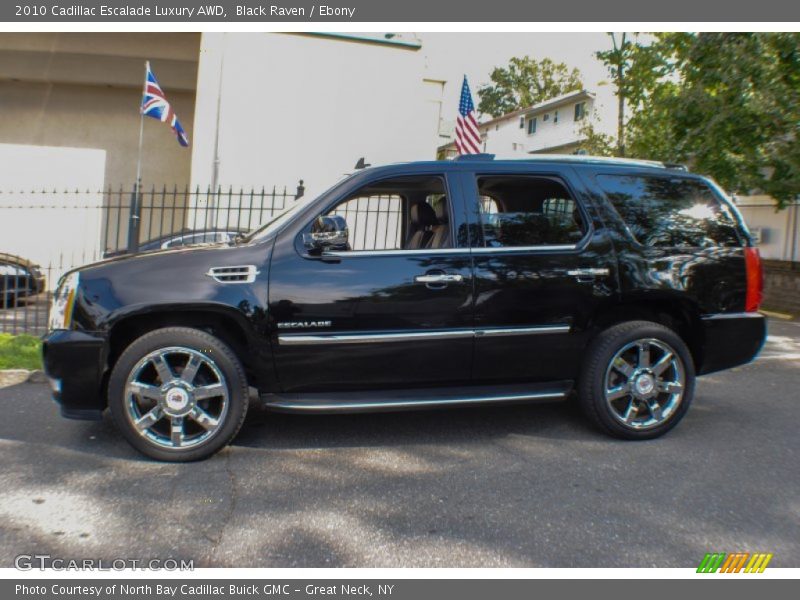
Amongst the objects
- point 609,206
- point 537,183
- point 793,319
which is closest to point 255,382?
point 537,183

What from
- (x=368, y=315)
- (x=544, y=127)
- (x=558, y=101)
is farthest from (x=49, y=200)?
(x=544, y=127)

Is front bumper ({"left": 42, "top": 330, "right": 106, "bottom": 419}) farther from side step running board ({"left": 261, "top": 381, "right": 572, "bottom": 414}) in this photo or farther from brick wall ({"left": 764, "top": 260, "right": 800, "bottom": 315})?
brick wall ({"left": 764, "top": 260, "right": 800, "bottom": 315})

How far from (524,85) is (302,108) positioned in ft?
200

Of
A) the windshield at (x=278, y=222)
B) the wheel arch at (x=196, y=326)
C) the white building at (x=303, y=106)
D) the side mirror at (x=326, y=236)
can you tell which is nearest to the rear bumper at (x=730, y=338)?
the side mirror at (x=326, y=236)

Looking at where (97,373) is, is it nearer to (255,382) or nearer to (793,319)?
(255,382)

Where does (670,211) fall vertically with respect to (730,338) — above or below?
above

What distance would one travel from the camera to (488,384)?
443 cm

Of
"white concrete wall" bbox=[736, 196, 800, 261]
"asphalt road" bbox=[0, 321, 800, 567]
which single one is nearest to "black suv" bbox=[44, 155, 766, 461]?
"asphalt road" bbox=[0, 321, 800, 567]

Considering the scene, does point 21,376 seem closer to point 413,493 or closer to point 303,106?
point 413,493

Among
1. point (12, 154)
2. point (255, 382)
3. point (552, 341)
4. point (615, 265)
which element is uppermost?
point (12, 154)

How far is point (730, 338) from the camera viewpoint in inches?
185

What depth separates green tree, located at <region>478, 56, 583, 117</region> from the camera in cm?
6569

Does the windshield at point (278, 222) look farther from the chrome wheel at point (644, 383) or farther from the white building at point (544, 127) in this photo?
the white building at point (544, 127)

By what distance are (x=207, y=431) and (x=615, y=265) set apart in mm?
2889
